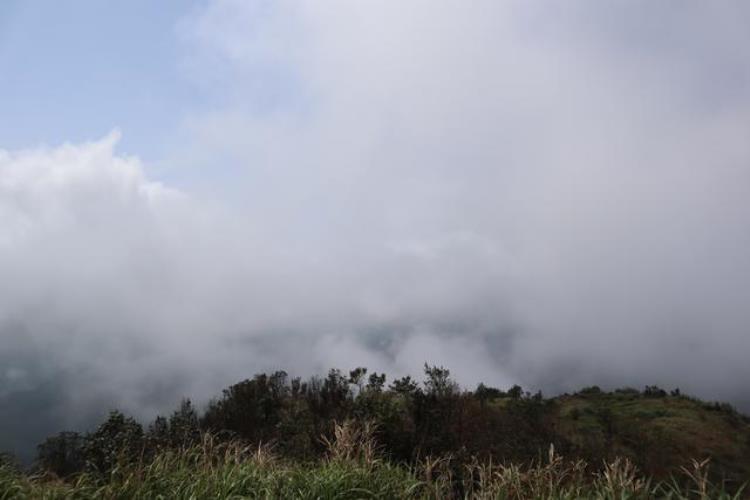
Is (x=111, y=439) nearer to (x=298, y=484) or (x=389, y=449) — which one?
(x=389, y=449)

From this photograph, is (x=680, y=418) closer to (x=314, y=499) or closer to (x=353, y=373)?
(x=353, y=373)

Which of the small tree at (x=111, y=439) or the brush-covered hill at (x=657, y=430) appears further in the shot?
the brush-covered hill at (x=657, y=430)

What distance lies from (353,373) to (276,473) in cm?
1162

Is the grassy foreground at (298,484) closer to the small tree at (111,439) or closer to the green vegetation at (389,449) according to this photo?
the green vegetation at (389,449)

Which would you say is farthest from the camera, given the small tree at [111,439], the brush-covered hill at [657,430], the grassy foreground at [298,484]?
the brush-covered hill at [657,430]

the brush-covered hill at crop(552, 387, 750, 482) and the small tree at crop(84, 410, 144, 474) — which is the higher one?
the brush-covered hill at crop(552, 387, 750, 482)

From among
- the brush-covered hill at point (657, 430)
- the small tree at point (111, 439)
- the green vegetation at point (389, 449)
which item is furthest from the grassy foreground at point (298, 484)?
the brush-covered hill at point (657, 430)

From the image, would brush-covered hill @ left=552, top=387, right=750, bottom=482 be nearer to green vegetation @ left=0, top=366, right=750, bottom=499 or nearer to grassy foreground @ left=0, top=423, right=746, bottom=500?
green vegetation @ left=0, top=366, right=750, bottom=499

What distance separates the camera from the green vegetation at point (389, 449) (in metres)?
8.65

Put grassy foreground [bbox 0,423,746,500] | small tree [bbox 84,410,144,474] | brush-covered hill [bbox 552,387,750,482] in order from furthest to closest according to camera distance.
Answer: brush-covered hill [bbox 552,387,750,482] < small tree [bbox 84,410,144,474] < grassy foreground [bbox 0,423,746,500]

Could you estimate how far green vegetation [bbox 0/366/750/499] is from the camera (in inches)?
340

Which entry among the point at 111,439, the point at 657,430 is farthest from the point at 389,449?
the point at 657,430

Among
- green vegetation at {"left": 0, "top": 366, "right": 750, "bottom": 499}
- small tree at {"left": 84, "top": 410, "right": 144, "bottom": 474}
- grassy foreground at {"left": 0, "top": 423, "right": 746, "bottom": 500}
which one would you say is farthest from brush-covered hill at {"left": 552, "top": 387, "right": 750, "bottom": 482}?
small tree at {"left": 84, "top": 410, "right": 144, "bottom": 474}

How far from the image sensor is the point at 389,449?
1664cm
